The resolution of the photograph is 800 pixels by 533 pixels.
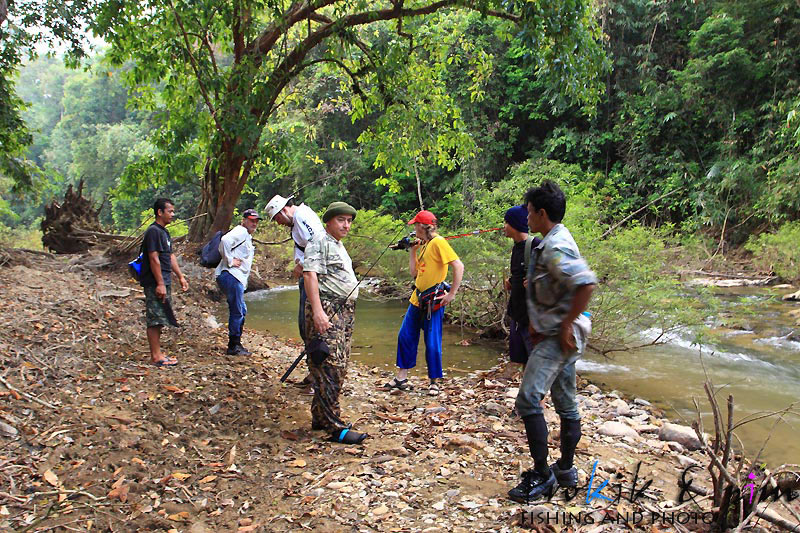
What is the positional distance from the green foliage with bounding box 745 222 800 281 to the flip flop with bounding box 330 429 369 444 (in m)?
14.1

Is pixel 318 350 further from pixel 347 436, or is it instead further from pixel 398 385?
pixel 398 385

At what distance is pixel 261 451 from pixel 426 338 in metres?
2.31

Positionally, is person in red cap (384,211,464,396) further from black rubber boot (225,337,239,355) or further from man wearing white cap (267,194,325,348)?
black rubber boot (225,337,239,355)

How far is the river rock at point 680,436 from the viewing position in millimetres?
4934

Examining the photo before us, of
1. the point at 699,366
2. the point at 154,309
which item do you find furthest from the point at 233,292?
the point at 699,366

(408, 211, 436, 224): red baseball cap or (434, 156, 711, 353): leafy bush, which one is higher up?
(408, 211, 436, 224): red baseball cap

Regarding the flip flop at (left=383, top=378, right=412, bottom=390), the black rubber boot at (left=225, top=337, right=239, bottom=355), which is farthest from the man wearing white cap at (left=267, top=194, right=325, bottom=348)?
the black rubber boot at (left=225, top=337, right=239, bottom=355)

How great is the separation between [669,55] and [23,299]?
2279cm

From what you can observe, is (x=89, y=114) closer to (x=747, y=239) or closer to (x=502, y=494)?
(x=747, y=239)

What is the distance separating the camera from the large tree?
7023mm

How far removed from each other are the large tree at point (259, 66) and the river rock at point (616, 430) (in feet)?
14.2

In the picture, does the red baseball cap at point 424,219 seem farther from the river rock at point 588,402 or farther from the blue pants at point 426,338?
the river rock at point 588,402

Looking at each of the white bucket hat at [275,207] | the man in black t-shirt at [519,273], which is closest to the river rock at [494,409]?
the man in black t-shirt at [519,273]

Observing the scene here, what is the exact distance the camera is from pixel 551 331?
3.18m
